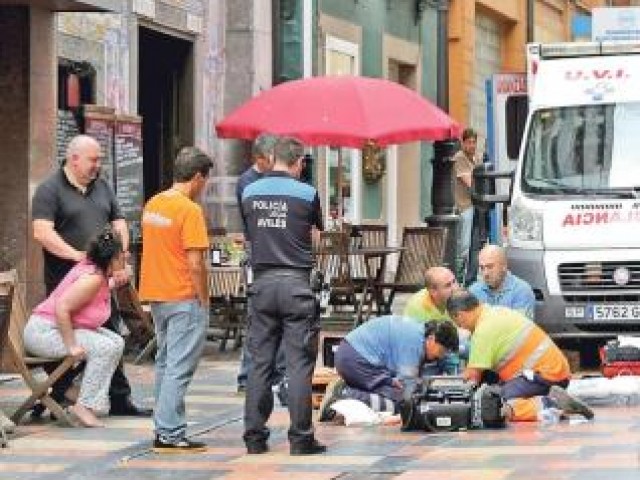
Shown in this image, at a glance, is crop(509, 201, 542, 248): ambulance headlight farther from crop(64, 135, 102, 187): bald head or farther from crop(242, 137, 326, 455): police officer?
crop(242, 137, 326, 455): police officer

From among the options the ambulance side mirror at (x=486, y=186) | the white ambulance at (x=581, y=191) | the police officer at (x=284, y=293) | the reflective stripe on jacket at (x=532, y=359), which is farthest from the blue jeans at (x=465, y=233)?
the police officer at (x=284, y=293)

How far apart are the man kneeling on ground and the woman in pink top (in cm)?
149

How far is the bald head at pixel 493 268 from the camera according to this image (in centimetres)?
1445

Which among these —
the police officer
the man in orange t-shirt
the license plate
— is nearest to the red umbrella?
the license plate

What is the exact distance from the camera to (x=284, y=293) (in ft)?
35.9

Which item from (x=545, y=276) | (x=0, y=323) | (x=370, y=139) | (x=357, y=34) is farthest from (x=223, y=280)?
(x=357, y=34)

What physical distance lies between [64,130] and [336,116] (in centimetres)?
246

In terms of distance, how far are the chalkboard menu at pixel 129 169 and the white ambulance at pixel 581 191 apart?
11.8ft

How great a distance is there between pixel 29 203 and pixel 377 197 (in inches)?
490

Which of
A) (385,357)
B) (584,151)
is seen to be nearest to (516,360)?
(385,357)

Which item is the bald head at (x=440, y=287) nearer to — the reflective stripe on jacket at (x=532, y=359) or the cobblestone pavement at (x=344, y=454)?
the reflective stripe on jacket at (x=532, y=359)

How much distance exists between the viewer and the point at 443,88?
23.4 metres

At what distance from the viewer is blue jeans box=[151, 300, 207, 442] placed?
36.6 feet

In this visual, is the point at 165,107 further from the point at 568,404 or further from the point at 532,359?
the point at 568,404
